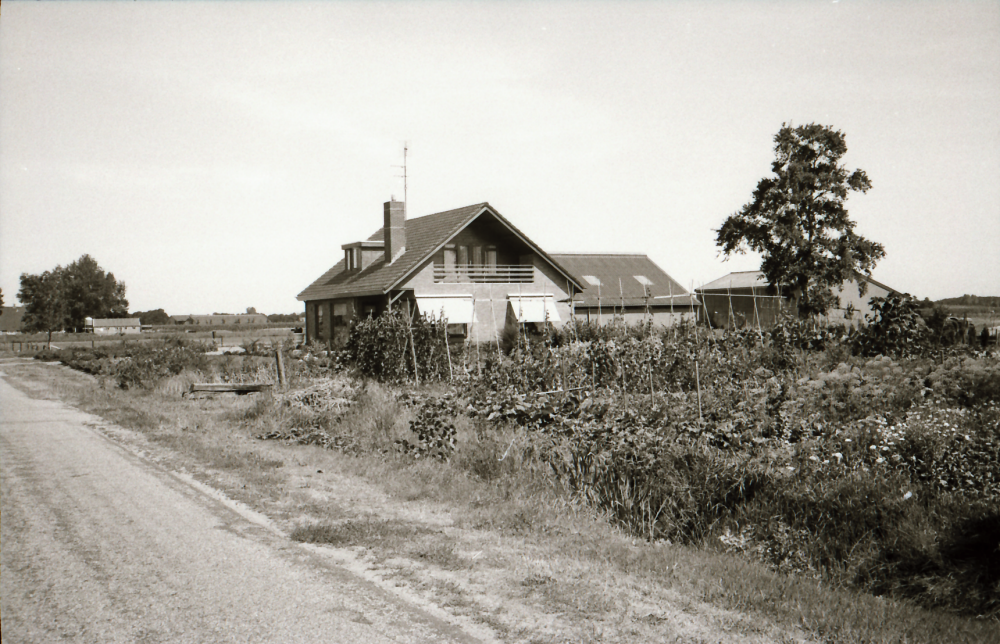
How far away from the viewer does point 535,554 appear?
5805 mm

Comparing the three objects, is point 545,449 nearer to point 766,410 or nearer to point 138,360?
point 766,410

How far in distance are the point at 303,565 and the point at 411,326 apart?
1227cm

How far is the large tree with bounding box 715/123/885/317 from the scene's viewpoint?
36.4 m

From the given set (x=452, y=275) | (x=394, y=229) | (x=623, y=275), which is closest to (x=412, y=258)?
(x=452, y=275)

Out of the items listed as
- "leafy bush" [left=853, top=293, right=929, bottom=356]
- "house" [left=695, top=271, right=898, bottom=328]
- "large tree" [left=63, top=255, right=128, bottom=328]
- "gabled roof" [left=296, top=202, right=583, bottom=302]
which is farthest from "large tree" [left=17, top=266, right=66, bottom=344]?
"leafy bush" [left=853, top=293, right=929, bottom=356]

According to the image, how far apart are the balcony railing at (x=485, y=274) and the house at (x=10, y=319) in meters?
99.0

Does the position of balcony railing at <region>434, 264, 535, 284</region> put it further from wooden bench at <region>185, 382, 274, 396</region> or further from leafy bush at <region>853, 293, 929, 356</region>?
leafy bush at <region>853, 293, 929, 356</region>

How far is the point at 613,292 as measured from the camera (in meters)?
41.1

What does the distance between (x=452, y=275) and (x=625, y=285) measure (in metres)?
14.8

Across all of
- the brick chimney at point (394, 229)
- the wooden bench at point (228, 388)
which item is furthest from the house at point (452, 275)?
the wooden bench at point (228, 388)

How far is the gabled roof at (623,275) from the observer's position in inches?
1599

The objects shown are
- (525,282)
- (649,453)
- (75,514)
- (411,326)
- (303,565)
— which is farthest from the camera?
(525,282)

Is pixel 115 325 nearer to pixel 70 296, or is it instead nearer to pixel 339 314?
pixel 70 296

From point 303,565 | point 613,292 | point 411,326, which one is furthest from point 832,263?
point 303,565
